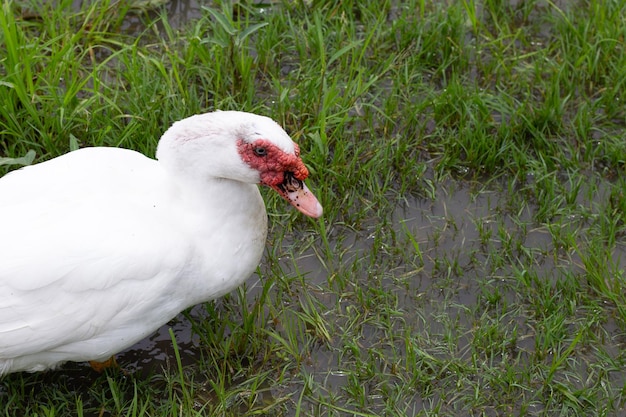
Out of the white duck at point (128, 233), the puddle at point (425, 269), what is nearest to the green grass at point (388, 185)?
the puddle at point (425, 269)

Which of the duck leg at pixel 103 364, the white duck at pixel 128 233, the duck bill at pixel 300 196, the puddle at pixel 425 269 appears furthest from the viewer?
the puddle at pixel 425 269

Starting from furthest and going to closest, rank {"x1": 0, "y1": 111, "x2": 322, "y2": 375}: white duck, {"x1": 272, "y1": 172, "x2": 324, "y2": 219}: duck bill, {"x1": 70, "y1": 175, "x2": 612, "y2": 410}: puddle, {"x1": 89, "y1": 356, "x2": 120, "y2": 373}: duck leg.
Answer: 1. {"x1": 70, "y1": 175, "x2": 612, "y2": 410}: puddle
2. {"x1": 89, "y1": 356, "x2": 120, "y2": 373}: duck leg
3. {"x1": 272, "y1": 172, "x2": 324, "y2": 219}: duck bill
4. {"x1": 0, "y1": 111, "x2": 322, "y2": 375}: white duck

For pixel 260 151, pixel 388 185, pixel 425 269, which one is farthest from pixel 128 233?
pixel 388 185

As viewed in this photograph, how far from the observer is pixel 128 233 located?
2.92 meters

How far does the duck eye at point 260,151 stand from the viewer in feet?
9.68

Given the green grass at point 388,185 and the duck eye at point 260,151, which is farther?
the green grass at point 388,185

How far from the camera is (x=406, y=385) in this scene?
3.35m

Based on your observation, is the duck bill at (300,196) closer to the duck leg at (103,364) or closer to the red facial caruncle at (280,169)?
the red facial caruncle at (280,169)

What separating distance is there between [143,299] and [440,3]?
7.40ft

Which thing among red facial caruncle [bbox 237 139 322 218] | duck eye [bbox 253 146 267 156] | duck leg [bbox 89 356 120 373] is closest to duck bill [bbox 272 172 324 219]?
red facial caruncle [bbox 237 139 322 218]

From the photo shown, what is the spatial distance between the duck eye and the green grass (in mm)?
626

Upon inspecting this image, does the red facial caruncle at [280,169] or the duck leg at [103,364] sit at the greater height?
the red facial caruncle at [280,169]

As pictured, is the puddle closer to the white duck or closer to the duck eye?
the white duck

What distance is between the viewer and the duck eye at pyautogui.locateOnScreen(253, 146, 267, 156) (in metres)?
2.95
